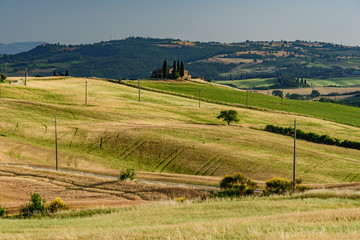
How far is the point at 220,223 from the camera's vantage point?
22.6 meters

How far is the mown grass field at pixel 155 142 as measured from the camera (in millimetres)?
76375

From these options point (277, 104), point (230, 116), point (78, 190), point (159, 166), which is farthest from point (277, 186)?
point (277, 104)

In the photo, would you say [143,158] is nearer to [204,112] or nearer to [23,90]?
[204,112]

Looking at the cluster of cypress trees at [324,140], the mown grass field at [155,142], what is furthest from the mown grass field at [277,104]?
the cluster of cypress trees at [324,140]

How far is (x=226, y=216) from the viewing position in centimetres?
2894

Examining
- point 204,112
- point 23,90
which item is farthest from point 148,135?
point 23,90

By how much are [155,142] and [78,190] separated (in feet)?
122

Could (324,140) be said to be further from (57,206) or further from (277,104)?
(57,206)

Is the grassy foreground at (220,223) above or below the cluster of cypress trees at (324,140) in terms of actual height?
above

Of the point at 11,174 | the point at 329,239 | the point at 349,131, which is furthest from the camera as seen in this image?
the point at 349,131

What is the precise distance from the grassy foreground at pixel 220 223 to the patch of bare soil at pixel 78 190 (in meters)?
9.40

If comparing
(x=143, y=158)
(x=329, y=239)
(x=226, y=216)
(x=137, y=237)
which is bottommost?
(x=143, y=158)

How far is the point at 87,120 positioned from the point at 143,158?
31405mm

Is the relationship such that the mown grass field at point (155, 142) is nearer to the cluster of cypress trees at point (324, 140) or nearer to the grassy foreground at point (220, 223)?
the cluster of cypress trees at point (324, 140)
